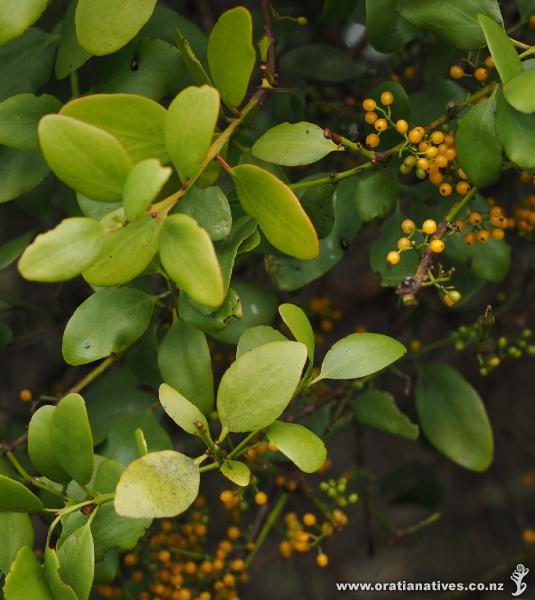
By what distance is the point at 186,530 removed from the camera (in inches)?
53.1

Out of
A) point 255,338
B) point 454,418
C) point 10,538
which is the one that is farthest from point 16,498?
point 454,418

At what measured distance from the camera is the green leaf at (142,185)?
665 mm

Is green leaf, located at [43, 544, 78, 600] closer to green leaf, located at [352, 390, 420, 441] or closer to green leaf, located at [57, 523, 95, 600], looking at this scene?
green leaf, located at [57, 523, 95, 600]

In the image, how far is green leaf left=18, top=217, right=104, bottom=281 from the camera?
675 millimetres

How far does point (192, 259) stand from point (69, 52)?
15.6 inches

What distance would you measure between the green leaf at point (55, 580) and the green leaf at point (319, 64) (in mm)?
803

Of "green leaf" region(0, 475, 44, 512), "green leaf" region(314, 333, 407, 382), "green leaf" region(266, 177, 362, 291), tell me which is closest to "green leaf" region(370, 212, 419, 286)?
"green leaf" region(266, 177, 362, 291)

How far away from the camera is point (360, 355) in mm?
864

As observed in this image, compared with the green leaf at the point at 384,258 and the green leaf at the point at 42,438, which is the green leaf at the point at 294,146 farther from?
the green leaf at the point at 42,438

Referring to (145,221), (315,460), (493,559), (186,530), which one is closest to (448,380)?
(186,530)

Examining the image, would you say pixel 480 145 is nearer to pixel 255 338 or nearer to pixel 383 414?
pixel 255 338

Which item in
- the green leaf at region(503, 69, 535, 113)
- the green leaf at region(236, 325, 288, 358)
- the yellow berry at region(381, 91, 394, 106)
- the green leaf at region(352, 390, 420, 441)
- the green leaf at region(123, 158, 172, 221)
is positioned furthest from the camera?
the green leaf at region(352, 390, 420, 441)

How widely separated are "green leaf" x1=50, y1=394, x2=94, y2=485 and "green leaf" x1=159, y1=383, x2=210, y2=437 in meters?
0.08

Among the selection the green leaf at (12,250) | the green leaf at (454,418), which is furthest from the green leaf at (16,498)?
the green leaf at (454,418)
